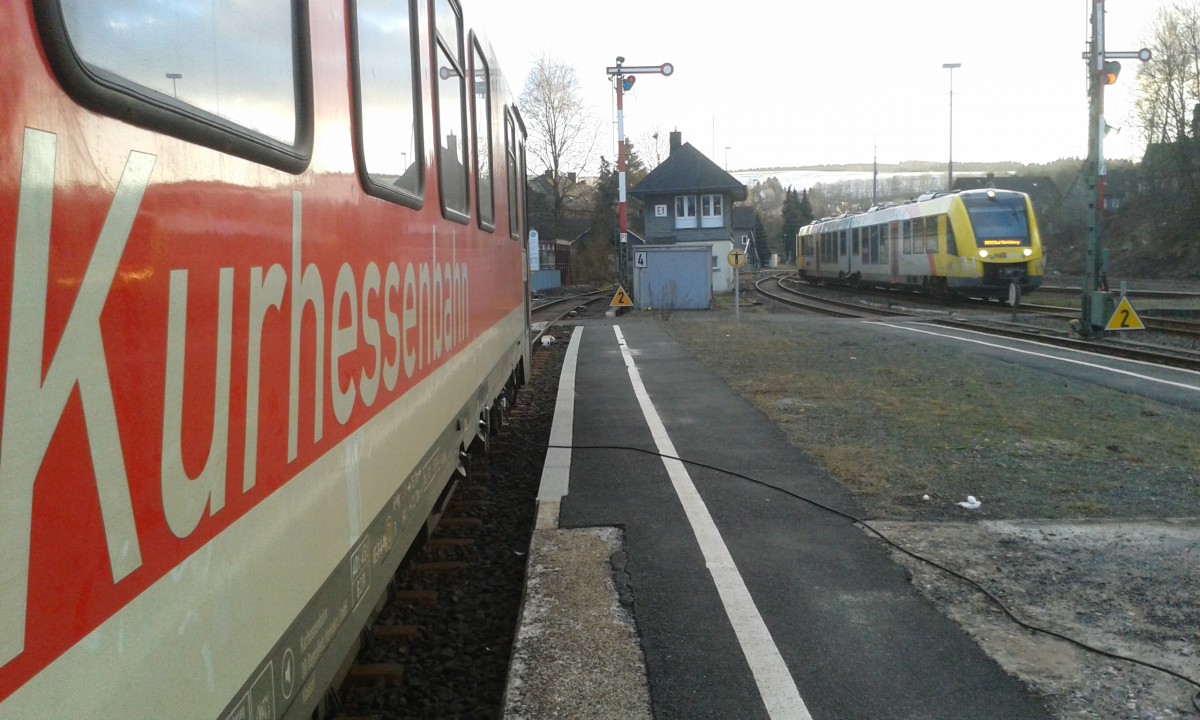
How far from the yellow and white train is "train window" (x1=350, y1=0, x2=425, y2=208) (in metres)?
22.0

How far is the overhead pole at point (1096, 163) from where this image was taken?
1609cm

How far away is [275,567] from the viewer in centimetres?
228

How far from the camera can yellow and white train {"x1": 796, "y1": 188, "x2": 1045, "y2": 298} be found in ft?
86.2

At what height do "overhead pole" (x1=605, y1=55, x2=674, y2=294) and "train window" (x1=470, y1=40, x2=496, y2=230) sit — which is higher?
"overhead pole" (x1=605, y1=55, x2=674, y2=294)

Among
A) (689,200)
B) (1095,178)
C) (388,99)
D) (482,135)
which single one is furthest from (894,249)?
(388,99)

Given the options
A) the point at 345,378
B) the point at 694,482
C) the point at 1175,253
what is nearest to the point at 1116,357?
the point at 694,482

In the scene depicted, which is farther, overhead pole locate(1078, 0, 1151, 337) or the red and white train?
overhead pole locate(1078, 0, 1151, 337)

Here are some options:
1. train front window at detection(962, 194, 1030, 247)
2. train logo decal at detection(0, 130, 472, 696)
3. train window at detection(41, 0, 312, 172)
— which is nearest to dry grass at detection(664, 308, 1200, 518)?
train logo decal at detection(0, 130, 472, 696)

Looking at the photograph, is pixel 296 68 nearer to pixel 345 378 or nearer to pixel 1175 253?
pixel 345 378

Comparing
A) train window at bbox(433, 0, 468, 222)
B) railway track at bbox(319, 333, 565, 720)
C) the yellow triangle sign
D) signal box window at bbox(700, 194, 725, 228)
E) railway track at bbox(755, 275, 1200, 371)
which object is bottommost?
railway track at bbox(319, 333, 565, 720)

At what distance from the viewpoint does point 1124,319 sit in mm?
15305

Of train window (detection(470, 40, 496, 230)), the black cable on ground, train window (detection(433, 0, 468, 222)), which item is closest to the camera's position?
the black cable on ground

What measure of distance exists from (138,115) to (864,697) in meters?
3.21

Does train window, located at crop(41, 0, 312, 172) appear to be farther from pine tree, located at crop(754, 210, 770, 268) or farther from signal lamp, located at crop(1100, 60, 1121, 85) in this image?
pine tree, located at crop(754, 210, 770, 268)
